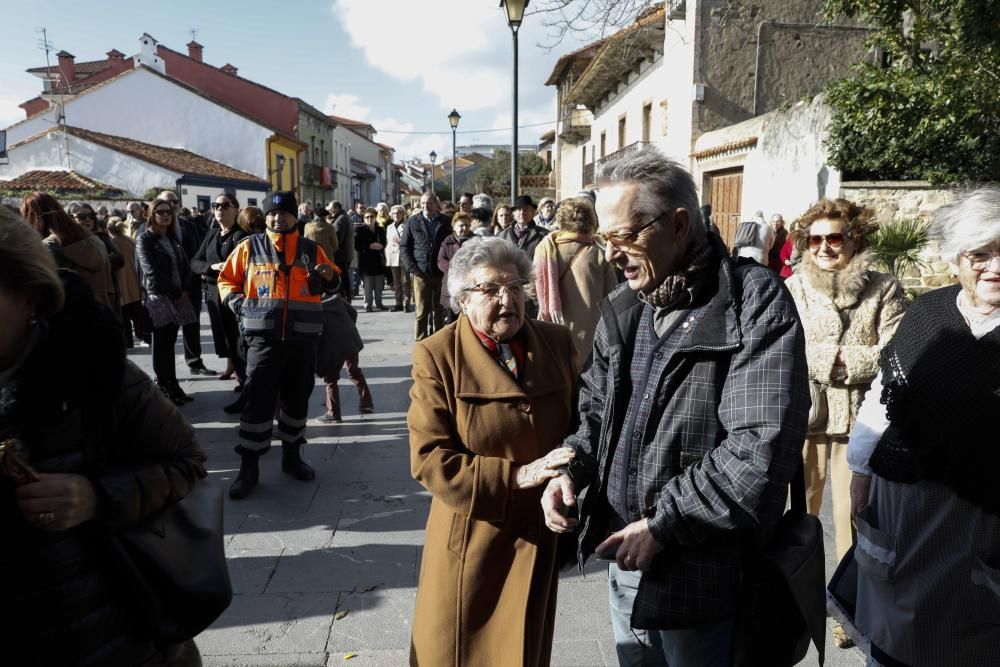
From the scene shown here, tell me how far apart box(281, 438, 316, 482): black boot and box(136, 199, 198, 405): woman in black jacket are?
2.38 m

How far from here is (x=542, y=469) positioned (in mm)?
2109

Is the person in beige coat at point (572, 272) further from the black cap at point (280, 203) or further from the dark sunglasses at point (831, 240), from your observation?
the dark sunglasses at point (831, 240)

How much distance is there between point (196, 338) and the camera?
8.11 meters

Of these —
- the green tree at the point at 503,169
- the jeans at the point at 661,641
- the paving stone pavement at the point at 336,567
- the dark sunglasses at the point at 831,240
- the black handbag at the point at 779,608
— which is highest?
the green tree at the point at 503,169

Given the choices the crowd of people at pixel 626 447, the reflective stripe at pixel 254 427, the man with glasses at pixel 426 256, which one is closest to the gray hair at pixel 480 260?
the crowd of people at pixel 626 447

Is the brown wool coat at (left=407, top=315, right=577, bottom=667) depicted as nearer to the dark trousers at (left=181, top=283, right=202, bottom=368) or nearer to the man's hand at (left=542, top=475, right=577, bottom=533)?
the man's hand at (left=542, top=475, right=577, bottom=533)

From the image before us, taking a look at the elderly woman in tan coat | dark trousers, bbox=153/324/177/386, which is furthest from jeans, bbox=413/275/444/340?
the elderly woman in tan coat

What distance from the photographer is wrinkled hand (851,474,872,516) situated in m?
2.41

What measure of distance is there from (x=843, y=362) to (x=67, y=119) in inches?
1603

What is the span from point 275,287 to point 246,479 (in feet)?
4.20

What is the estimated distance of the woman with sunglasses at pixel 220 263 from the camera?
7.18 meters

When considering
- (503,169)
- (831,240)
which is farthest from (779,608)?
(503,169)

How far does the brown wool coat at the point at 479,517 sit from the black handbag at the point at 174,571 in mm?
724

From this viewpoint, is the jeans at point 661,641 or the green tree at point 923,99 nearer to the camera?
the jeans at point 661,641
